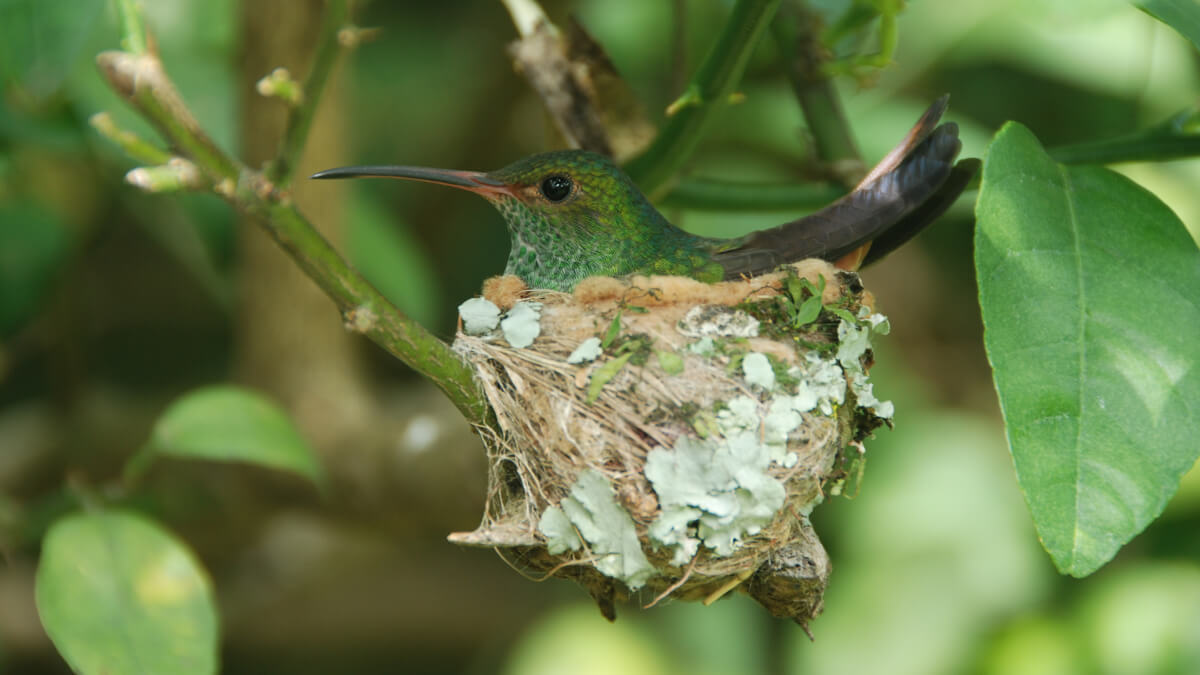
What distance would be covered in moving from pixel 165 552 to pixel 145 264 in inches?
104

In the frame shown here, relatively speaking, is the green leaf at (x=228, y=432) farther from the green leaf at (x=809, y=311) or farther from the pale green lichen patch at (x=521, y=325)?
the green leaf at (x=809, y=311)

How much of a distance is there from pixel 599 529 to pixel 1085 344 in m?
0.66

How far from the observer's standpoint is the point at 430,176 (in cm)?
181

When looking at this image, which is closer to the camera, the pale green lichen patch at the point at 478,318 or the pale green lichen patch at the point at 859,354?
the pale green lichen patch at the point at 859,354

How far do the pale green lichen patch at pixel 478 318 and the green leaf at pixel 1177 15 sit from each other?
106 centimetres

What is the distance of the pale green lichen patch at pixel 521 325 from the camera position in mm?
1767

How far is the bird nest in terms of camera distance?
1.47m

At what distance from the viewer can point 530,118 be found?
407 centimetres

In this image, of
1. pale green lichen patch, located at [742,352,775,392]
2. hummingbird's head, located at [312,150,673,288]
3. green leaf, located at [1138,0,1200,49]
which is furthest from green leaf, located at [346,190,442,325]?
green leaf, located at [1138,0,1200,49]

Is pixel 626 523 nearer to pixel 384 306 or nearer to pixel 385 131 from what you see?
pixel 384 306

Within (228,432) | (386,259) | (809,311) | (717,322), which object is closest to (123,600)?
(228,432)

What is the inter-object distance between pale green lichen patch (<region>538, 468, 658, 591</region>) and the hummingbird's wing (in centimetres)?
59

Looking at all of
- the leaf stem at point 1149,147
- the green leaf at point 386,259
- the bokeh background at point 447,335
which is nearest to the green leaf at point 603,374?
the leaf stem at point 1149,147

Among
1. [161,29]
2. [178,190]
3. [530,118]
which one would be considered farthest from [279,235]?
[530,118]
